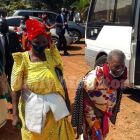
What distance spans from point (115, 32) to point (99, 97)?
448 cm

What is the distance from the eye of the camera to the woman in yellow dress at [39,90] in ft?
14.1

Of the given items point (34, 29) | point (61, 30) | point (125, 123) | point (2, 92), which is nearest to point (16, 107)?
point (34, 29)

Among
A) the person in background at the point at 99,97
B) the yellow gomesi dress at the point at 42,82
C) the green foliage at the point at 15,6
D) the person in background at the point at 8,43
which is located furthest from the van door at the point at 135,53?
the green foliage at the point at 15,6

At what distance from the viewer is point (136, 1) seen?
8281 millimetres

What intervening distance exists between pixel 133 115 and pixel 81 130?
3.23 meters

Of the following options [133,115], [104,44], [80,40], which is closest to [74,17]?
[80,40]

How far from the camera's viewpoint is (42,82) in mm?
4258

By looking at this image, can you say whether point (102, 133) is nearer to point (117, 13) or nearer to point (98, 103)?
point (98, 103)

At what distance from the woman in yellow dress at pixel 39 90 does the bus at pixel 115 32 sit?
2.92 metres

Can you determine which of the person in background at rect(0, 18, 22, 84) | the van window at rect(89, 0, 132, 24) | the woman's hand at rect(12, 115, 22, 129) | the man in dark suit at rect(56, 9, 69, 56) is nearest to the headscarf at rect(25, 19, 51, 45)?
the woman's hand at rect(12, 115, 22, 129)

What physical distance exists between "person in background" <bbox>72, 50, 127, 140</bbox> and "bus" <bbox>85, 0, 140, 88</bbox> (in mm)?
2578

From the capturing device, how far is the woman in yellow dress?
4.29 metres

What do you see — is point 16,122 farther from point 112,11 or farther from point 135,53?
point 112,11

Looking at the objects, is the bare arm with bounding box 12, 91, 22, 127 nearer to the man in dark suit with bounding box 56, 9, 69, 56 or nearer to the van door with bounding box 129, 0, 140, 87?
the van door with bounding box 129, 0, 140, 87
